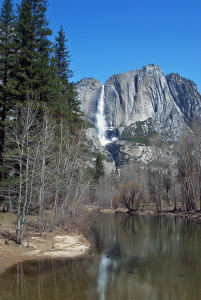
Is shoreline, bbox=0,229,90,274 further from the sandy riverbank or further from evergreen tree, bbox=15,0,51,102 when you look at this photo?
evergreen tree, bbox=15,0,51,102

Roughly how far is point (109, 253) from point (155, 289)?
5.69 metres

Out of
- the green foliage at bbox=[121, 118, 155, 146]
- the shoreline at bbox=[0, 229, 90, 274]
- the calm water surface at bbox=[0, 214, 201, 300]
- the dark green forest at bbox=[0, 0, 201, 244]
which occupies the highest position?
the green foliage at bbox=[121, 118, 155, 146]

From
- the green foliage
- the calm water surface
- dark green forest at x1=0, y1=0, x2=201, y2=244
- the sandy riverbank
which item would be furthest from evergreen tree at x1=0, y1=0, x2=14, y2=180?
the green foliage

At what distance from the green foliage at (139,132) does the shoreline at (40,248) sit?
155 metres

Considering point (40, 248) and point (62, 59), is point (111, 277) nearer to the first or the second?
point (40, 248)

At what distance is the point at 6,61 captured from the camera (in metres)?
21.0

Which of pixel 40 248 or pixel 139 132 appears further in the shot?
pixel 139 132

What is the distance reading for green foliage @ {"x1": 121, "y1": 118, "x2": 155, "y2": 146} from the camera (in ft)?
564

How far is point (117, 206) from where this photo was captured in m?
56.8

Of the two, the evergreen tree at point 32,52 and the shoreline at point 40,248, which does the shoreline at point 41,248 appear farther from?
the evergreen tree at point 32,52

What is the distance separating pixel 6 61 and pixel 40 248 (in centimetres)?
1490

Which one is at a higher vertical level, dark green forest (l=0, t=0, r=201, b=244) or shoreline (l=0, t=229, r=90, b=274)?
dark green forest (l=0, t=0, r=201, b=244)

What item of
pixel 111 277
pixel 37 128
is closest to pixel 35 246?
pixel 111 277

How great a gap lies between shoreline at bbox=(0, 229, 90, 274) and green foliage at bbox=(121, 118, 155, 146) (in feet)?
508
